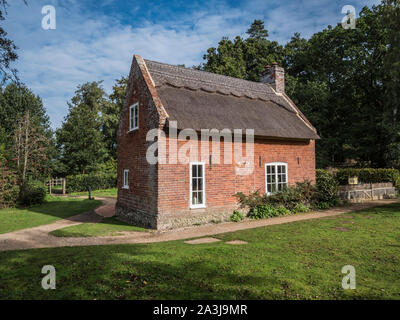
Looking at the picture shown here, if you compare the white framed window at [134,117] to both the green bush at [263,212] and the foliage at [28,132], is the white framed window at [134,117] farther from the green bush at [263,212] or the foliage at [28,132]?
the foliage at [28,132]

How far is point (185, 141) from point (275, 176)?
5.80 metres

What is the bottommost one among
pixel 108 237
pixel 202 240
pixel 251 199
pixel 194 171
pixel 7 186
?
pixel 108 237

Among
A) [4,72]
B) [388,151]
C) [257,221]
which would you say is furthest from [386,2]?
[4,72]

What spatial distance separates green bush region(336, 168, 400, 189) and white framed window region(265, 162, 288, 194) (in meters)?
10.2

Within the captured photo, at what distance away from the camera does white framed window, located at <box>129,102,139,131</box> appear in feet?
44.1

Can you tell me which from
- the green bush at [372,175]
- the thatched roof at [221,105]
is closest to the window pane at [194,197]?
the thatched roof at [221,105]

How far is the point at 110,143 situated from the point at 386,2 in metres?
37.8

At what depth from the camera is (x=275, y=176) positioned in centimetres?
1464

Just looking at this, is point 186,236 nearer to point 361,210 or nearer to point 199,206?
point 199,206

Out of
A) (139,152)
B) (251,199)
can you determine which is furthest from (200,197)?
(139,152)

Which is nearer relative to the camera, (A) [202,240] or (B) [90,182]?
(A) [202,240]

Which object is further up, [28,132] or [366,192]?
[28,132]

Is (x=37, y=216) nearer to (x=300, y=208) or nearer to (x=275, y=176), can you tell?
(x=275, y=176)

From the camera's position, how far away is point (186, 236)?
32.9ft
